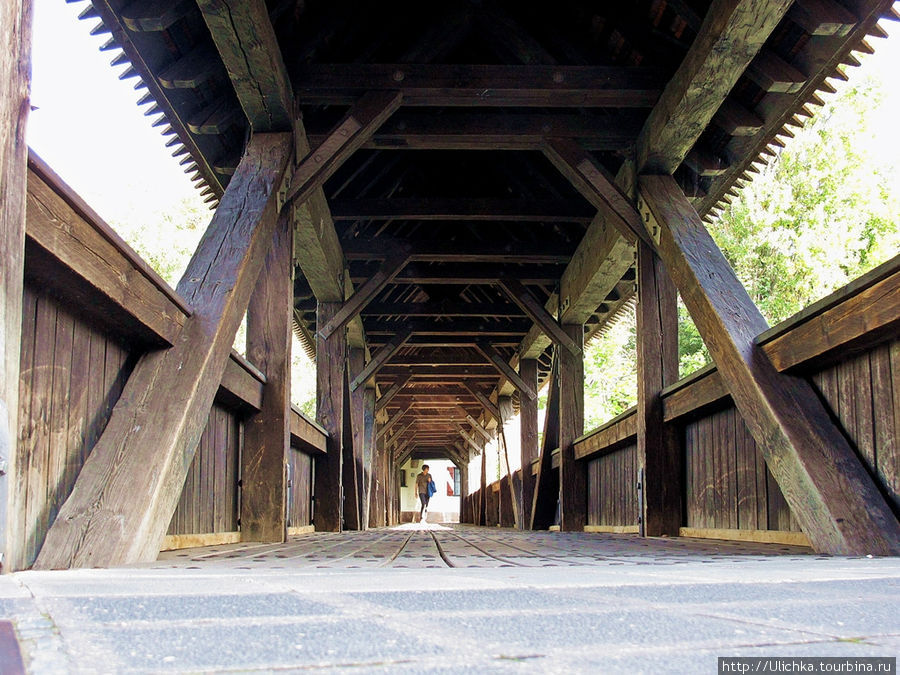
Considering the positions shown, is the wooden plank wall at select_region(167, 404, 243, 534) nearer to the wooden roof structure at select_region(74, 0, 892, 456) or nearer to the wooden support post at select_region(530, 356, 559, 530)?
the wooden roof structure at select_region(74, 0, 892, 456)

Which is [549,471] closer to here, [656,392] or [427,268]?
[427,268]

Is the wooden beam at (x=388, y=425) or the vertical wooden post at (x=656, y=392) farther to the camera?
the wooden beam at (x=388, y=425)

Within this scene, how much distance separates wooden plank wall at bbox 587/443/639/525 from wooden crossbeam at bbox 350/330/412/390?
11.1ft

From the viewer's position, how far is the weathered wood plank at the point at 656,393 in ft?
18.9

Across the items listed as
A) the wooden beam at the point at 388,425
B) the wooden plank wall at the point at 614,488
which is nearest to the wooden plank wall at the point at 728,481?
the wooden plank wall at the point at 614,488

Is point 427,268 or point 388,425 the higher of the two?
point 427,268

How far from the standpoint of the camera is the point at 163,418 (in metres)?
3.27

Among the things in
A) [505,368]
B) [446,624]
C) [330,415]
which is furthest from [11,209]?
[505,368]

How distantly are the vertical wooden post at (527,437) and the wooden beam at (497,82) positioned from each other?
22.0 ft

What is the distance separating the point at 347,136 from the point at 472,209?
2231 mm

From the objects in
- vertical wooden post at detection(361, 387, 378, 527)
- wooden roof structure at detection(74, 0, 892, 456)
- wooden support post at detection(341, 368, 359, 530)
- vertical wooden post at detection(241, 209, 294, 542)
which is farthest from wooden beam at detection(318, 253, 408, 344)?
vertical wooden post at detection(361, 387, 378, 527)

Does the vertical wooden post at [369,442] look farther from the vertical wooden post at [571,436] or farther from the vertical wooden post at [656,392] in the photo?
the vertical wooden post at [656,392]

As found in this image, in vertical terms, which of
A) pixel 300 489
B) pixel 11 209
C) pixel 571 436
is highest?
pixel 11 209

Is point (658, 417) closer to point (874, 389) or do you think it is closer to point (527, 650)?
point (874, 389)
